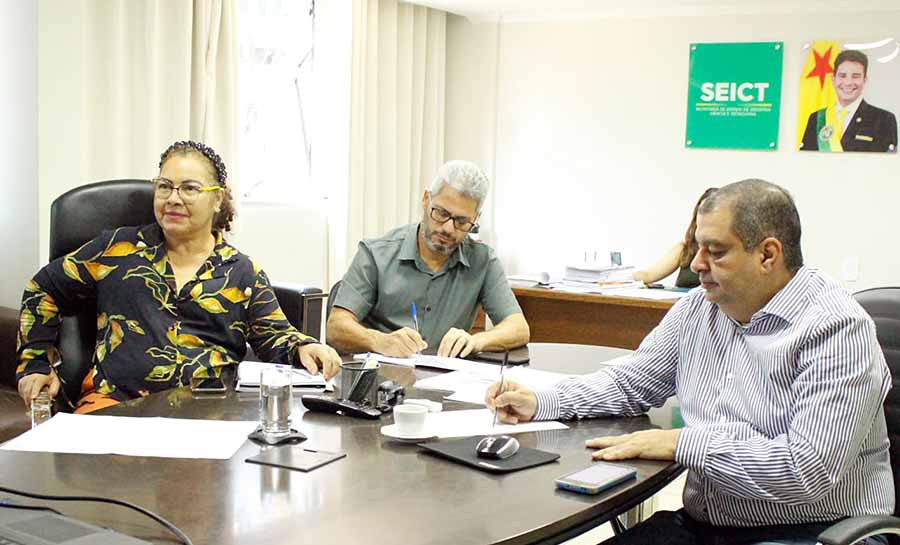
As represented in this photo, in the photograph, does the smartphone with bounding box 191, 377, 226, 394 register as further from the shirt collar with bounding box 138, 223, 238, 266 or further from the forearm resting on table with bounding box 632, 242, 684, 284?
the forearm resting on table with bounding box 632, 242, 684, 284

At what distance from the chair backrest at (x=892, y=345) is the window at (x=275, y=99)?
3682mm

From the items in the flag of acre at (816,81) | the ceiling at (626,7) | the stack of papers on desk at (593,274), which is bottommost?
the stack of papers on desk at (593,274)

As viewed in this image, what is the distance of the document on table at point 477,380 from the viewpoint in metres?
2.21

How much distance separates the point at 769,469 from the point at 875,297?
1.81 ft

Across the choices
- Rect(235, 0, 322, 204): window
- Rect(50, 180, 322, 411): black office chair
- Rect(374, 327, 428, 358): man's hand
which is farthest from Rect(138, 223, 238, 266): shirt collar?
Rect(235, 0, 322, 204): window

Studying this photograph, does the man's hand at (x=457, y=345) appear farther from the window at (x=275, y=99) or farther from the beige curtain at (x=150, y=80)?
the window at (x=275, y=99)

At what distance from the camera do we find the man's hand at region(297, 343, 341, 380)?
233 cm

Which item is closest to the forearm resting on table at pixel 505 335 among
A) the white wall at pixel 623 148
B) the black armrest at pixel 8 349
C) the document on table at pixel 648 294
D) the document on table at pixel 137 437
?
the document on table at pixel 137 437

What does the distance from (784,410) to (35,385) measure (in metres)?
1.81

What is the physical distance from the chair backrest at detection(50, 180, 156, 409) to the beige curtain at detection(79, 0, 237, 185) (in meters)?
1.45

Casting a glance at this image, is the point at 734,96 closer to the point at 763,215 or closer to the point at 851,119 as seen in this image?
the point at 851,119

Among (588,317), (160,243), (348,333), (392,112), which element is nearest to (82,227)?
(160,243)

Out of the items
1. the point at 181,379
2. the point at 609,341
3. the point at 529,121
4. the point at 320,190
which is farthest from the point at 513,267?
the point at 181,379

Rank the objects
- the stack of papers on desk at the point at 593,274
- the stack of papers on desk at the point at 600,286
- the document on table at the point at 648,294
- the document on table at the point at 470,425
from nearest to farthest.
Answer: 1. the document on table at the point at 470,425
2. the document on table at the point at 648,294
3. the stack of papers on desk at the point at 600,286
4. the stack of papers on desk at the point at 593,274
